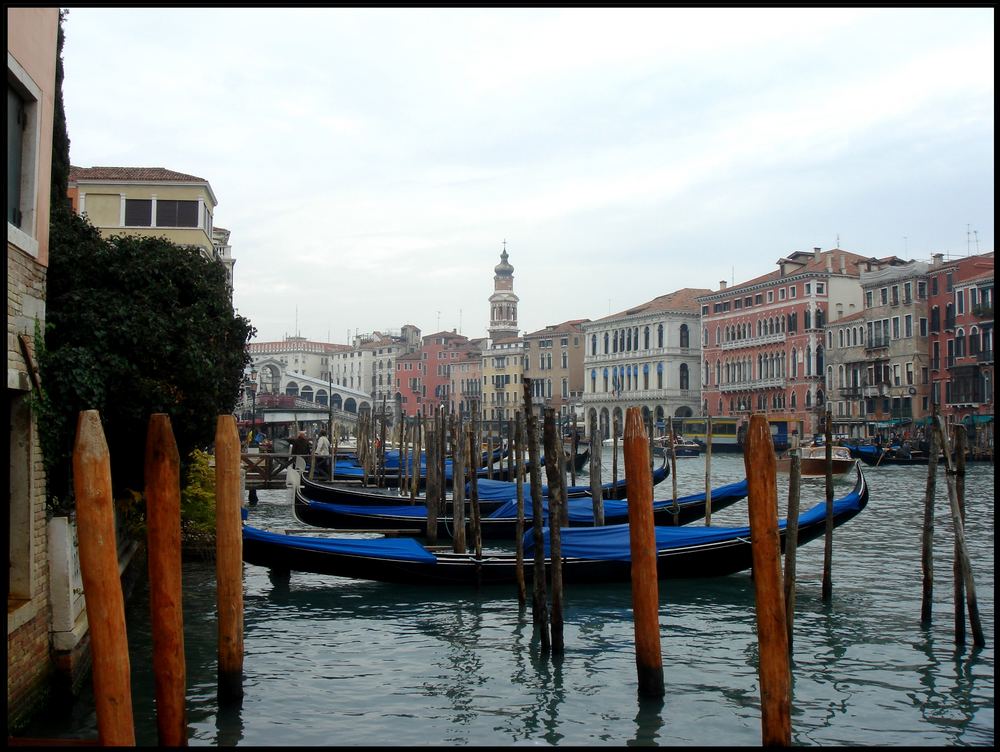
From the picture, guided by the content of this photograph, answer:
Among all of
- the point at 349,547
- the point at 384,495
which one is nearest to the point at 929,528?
the point at 349,547

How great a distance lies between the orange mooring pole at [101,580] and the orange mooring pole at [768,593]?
2442mm

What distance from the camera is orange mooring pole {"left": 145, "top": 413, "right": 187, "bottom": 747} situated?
3.94 metres

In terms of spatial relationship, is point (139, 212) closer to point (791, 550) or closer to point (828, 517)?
point (828, 517)

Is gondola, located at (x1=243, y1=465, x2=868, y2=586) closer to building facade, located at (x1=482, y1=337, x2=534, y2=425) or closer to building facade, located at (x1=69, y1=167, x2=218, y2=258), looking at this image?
building facade, located at (x1=69, y1=167, x2=218, y2=258)

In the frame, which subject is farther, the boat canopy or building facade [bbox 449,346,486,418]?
building facade [bbox 449,346,486,418]

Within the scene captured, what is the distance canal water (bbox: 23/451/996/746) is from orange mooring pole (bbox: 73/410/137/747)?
1462 millimetres

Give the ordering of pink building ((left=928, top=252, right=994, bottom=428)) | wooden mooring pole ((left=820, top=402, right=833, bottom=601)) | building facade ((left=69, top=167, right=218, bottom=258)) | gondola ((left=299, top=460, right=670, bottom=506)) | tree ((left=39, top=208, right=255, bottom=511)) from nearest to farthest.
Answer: tree ((left=39, top=208, right=255, bottom=511)), wooden mooring pole ((left=820, top=402, right=833, bottom=601)), gondola ((left=299, top=460, right=670, bottom=506)), building facade ((left=69, top=167, right=218, bottom=258)), pink building ((left=928, top=252, right=994, bottom=428))

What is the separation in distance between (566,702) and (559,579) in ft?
2.46

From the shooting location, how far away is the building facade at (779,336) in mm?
40125

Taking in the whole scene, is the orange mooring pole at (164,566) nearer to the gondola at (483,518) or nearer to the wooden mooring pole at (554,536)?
the wooden mooring pole at (554,536)

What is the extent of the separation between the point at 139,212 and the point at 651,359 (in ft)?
112

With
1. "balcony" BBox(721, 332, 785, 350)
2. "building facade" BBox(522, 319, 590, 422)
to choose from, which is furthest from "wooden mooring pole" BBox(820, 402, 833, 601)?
"building facade" BBox(522, 319, 590, 422)

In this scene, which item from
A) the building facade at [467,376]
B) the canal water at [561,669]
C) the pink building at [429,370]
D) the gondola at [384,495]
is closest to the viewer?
the canal water at [561,669]

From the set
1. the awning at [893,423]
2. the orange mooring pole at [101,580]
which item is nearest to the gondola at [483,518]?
the orange mooring pole at [101,580]
